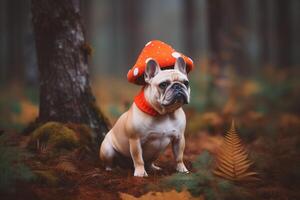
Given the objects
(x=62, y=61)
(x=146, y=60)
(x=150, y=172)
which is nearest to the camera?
(x=146, y=60)

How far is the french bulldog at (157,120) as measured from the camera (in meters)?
4.73

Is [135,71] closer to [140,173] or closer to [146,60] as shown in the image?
[146,60]

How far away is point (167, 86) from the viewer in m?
4.75

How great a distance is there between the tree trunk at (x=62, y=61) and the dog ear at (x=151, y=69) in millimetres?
1515

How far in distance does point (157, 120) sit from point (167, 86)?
0.47m

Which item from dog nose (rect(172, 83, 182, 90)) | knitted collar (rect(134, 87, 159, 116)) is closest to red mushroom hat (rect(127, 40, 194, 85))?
knitted collar (rect(134, 87, 159, 116))

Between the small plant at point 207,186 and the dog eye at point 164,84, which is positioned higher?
the dog eye at point 164,84

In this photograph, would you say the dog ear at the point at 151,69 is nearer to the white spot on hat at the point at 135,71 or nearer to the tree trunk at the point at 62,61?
the white spot on hat at the point at 135,71

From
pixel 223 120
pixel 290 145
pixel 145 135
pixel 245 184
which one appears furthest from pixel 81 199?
pixel 223 120

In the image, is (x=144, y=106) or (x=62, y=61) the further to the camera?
(x=62, y=61)

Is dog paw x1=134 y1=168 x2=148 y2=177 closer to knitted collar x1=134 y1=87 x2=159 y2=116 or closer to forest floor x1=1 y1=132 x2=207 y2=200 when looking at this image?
forest floor x1=1 y1=132 x2=207 y2=200

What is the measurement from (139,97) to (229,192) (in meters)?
1.70

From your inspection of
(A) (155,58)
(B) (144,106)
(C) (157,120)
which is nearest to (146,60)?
(A) (155,58)

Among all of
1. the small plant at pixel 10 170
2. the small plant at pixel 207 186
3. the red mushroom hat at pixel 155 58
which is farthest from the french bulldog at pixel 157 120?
the small plant at pixel 10 170
